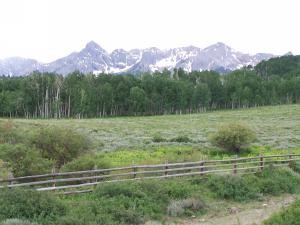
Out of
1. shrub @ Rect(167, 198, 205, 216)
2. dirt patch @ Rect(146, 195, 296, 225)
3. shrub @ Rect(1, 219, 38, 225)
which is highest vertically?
shrub @ Rect(1, 219, 38, 225)

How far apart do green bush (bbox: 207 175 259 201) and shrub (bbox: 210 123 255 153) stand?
1630cm

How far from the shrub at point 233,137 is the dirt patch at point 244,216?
17.7 m

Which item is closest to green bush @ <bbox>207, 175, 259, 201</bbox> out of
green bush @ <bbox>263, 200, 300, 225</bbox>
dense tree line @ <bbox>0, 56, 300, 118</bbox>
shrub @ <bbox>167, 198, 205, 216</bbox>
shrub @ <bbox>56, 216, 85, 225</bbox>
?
shrub @ <bbox>167, 198, 205, 216</bbox>

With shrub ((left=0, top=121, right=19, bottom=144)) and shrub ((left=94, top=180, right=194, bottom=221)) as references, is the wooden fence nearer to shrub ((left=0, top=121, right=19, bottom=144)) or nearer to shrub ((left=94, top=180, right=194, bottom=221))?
shrub ((left=94, top=180, right=194, bottom=221))

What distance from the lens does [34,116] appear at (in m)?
113

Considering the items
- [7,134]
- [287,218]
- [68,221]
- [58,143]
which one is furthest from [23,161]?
[7,134]

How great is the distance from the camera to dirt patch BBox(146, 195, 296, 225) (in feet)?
54.9

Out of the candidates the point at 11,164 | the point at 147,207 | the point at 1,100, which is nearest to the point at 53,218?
the point at 147,207

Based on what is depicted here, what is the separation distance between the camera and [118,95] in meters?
115

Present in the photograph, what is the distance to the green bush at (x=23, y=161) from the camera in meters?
19.4

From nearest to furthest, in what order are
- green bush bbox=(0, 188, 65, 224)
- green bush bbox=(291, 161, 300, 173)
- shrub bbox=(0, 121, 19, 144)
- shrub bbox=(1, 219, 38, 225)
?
shrub bbox=(1, 219, 38, 225), green bush bbox=(0, 188, 65, 224), green bush bbox=(291, 161, 300, 173), shrub bbox=(0, 121, 19, 144)

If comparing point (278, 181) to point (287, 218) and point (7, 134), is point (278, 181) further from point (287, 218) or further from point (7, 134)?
point (7, 134)

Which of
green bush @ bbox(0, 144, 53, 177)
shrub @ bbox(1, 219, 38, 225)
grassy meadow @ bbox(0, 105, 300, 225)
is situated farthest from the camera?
green bush @ bbox(0, 144, 53, 177)

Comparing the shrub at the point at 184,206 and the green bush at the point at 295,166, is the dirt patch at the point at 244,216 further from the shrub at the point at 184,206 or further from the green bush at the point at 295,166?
the green bush at the point at 295,166
